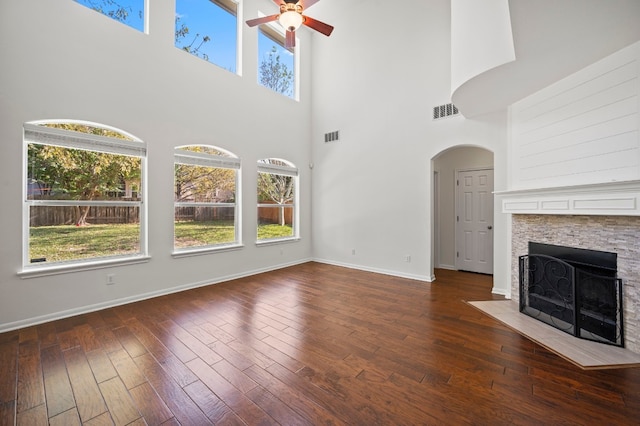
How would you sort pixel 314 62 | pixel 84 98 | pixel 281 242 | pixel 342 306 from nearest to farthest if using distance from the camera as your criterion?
pixel 84 98 → pixel 342 306 → pixel 281 242 → pixel 314 62

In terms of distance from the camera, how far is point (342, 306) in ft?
11.5

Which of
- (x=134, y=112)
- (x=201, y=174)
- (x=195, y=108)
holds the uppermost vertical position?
(x=195, y=108)

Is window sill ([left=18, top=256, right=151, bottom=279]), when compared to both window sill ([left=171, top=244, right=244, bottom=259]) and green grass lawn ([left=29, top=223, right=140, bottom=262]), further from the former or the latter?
window sill ([left=171, top=244, right=244, bottom=259])

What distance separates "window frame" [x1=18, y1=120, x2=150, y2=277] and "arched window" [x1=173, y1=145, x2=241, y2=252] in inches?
18.2

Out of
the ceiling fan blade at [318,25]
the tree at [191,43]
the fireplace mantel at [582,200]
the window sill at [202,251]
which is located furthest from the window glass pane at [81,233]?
the fireplace mantel at [582,200]

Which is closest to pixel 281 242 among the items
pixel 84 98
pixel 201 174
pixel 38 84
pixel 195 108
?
pixel 201 174

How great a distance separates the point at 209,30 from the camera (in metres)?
4.70

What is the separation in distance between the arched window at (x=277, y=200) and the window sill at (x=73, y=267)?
224 centimetres

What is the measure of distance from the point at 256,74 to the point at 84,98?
2922 mm

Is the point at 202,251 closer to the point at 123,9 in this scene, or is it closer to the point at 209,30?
the point at 123,9

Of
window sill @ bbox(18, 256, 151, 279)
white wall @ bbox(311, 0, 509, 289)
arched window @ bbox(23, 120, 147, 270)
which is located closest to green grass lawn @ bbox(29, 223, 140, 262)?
arched window @ bbox(23, 120, 147, 270)

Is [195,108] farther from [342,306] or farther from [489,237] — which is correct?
[489,237]

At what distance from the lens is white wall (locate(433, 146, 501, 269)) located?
542 centimetres

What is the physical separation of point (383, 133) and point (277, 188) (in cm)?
250
